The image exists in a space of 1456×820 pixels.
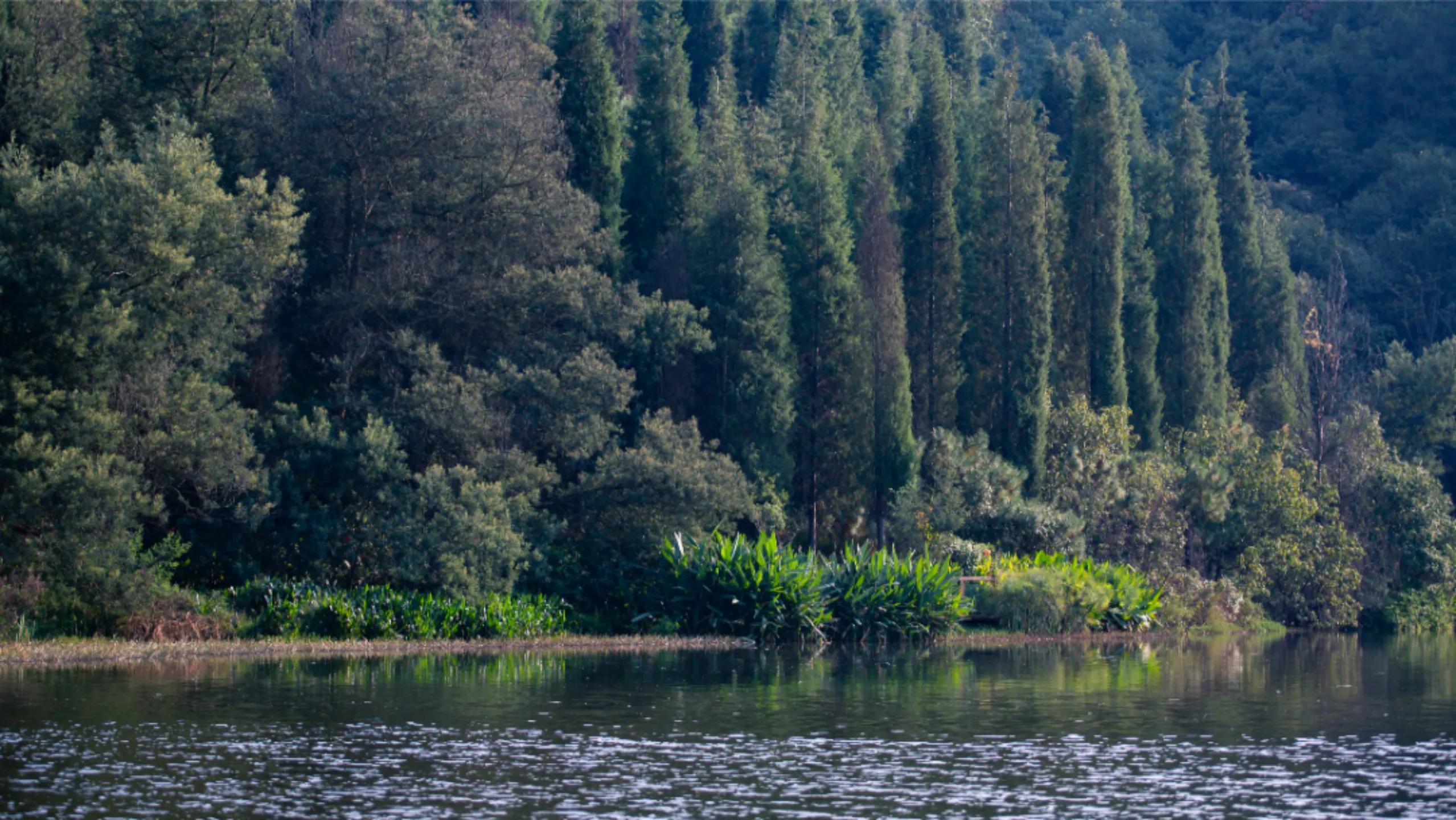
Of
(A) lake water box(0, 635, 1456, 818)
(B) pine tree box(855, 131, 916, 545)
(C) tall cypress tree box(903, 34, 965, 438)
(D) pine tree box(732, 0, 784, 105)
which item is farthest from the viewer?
(D) pine tree box(732, 0, 784, 105)

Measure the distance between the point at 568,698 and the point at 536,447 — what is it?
1410 centimetres

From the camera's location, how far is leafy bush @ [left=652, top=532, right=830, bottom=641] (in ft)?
103

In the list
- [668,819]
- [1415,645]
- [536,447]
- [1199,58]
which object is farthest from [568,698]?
[1199,58]

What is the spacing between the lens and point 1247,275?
53.3 m

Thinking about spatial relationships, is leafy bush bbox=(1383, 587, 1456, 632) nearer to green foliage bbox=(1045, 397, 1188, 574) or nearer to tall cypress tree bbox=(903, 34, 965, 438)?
green foliage bbox=(1045, 397, 1188, 574)

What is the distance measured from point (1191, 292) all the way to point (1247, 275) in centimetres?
532

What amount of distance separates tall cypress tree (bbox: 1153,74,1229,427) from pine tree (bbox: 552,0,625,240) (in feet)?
62.2

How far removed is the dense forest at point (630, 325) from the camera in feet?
94.7

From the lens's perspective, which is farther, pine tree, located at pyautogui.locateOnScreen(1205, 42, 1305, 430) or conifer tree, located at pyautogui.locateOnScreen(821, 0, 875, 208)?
pine tree, located at pyautogui.locateOnScreen(1205, 42, 1305, 430)

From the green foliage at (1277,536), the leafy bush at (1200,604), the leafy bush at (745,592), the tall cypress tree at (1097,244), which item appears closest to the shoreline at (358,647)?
the leafy bush at (745,592)

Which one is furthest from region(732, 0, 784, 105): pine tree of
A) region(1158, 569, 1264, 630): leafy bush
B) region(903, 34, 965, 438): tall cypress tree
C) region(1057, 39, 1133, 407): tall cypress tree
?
region(1158, 569, 1264, 630): leafy bush

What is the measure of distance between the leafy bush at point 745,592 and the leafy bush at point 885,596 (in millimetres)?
464

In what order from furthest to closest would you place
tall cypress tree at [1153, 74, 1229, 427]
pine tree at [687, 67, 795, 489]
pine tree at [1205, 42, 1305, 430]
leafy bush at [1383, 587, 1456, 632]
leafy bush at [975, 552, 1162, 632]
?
pine tree at [1205, 42, 1305, 430] < tall cypress tree at [1153, 74, 1229, 427] < leafy bush at [1383, 587, 1456, 632] < pine tree at [687, 67, 795, 489] < leafy bush at [975, 552, 1162, 632]

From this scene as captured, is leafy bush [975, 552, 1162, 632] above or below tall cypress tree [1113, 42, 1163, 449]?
below
